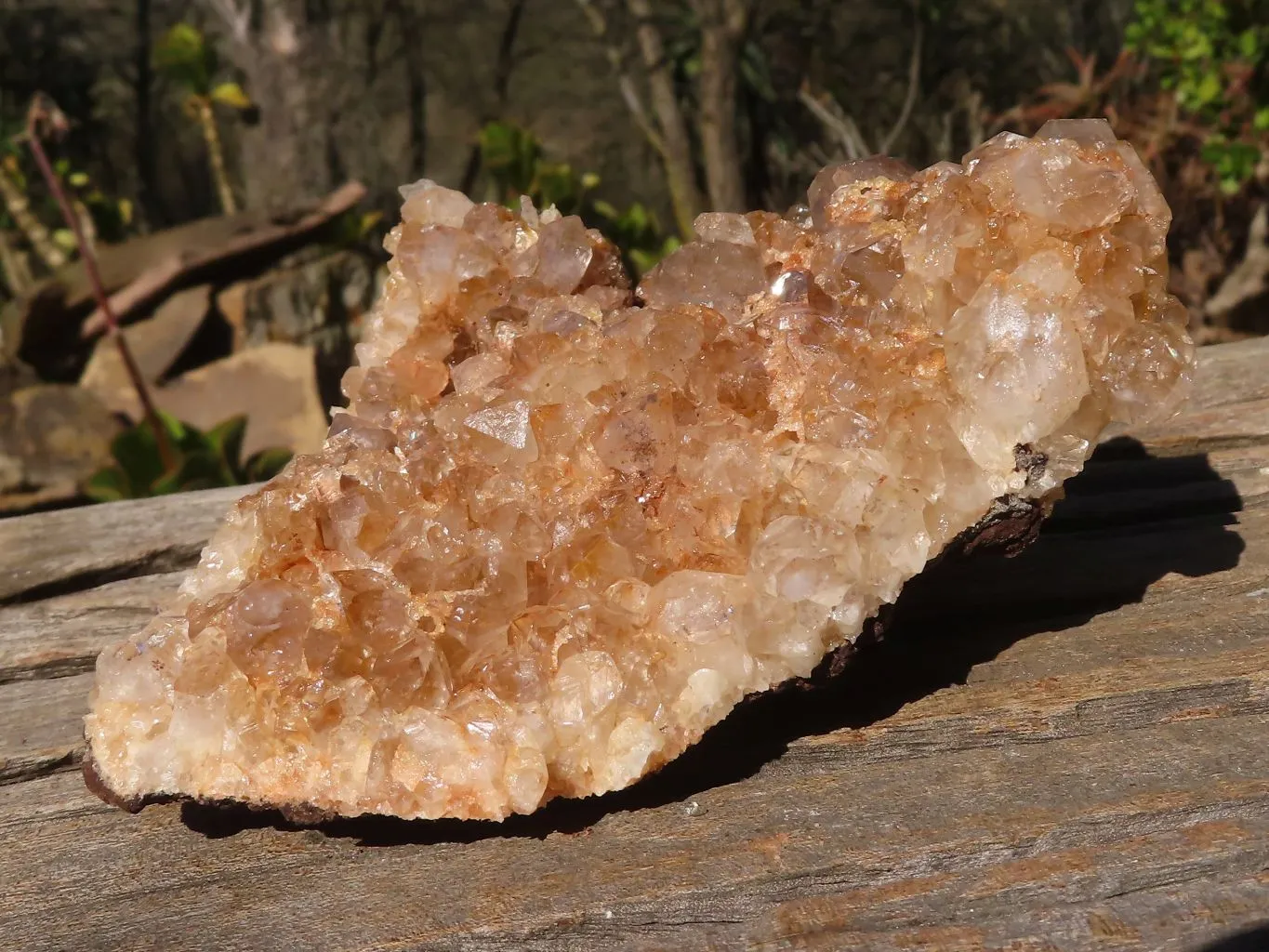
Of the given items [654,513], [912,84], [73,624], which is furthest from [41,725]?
[912,84]

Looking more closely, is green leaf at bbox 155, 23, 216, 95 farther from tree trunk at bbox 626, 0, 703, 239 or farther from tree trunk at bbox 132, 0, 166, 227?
tree trunk at bbox 132, 0, 166, 227

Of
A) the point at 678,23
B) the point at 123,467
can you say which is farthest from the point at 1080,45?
the point at 123,467

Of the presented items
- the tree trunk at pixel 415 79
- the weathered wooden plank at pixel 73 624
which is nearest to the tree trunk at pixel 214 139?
the tree trunk at pixel 415 79

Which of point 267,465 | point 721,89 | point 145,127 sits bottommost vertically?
point 267,465

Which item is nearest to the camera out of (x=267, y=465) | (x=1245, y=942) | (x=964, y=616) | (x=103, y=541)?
(x=1245, y=942)

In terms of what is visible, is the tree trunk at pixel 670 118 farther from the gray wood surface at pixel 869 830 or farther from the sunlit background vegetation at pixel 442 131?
the gray wood surface at pixel 869 830

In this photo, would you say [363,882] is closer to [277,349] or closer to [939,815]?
[939,815]

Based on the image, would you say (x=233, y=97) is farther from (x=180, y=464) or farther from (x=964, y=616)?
(x=964, y=616)
